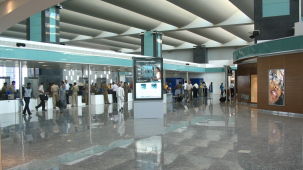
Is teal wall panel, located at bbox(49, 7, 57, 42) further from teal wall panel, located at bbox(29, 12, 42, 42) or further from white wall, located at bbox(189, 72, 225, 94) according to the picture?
white wall, located at bbox(189, 72, 225, 94)

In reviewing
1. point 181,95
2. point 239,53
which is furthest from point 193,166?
point 181,95

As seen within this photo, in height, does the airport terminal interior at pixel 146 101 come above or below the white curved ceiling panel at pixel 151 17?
below

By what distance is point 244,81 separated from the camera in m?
21.8

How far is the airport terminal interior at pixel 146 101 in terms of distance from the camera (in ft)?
20.4

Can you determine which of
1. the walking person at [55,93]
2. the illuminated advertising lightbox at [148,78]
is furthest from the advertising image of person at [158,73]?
the walking person at [55,93]

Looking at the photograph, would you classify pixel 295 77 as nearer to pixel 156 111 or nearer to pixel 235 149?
pixel 156 111

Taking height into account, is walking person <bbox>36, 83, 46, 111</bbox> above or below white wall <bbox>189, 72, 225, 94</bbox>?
below

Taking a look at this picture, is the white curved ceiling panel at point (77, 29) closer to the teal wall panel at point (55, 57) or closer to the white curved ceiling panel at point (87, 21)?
the white curved ceiling panel at point (87, 21)

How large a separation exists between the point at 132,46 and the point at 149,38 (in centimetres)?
1788

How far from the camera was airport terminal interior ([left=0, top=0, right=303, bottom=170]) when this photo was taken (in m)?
6.23

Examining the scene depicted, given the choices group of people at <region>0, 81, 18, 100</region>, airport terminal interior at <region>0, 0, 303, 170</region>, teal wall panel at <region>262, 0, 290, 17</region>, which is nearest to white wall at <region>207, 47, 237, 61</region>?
airport terminal interior at <region>0, 0, 303, 170</region>

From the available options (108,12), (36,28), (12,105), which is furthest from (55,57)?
(108,12)

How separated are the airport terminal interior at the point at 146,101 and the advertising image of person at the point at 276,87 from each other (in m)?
0.05

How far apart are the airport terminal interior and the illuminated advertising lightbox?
1.6 inches
